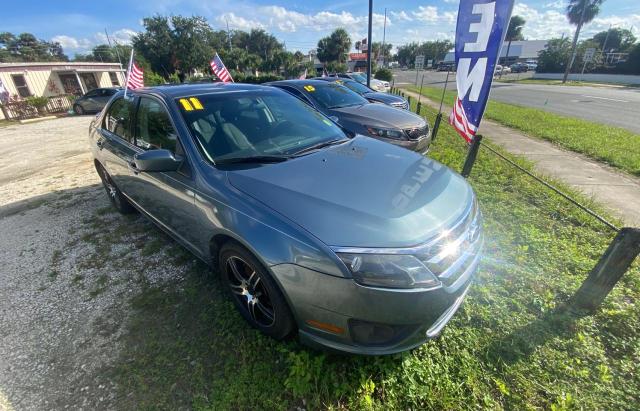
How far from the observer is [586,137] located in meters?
7.31

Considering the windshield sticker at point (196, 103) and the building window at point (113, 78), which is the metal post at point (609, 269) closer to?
the windshield sticker at point (196, 103)

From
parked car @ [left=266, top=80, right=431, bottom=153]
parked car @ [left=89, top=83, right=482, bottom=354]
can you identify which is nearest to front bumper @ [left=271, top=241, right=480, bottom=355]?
parked car @ [left=89, top=83, right=482, bottom=354]

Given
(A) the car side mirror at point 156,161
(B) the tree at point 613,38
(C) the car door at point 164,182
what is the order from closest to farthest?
(A) the car side mirror at point 156,161
(C) the car door at point 164,182
(B) the tree at point 613,38

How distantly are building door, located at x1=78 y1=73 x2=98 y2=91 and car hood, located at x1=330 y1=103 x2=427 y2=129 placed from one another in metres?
27.5

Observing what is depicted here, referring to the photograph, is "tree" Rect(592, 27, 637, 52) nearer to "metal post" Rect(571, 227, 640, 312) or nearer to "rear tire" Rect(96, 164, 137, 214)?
"metal post" Rect(571, 227, 640, 312)

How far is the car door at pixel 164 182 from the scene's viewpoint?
2.39 meters

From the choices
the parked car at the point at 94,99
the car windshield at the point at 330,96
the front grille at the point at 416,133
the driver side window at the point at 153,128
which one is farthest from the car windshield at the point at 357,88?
the parked car at the point at 94,99

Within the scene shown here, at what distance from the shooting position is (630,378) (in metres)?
1.89

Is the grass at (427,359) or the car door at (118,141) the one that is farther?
the car door at (118,141)

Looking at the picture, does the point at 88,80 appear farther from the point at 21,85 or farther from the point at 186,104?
the point at 186,104

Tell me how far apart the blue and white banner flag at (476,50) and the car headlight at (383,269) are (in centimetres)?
288

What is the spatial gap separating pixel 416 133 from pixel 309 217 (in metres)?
4.06

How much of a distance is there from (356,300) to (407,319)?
309mm

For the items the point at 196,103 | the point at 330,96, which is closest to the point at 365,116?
the point at 330,96
